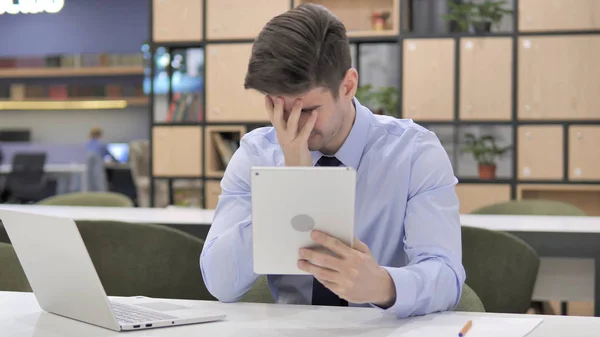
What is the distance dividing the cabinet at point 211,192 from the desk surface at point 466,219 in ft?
6.78

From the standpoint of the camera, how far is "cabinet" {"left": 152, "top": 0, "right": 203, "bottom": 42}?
5871mm

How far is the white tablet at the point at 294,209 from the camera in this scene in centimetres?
124

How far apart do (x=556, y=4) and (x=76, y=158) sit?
969cm

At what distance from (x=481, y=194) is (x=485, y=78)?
81 centimetres

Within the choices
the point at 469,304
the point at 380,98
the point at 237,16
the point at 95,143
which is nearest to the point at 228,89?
the point at 237,16

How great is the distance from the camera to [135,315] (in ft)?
4.67

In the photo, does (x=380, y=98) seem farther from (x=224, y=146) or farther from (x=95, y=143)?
(x=95, y=143)

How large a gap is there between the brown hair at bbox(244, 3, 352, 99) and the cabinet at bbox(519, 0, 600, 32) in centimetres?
397

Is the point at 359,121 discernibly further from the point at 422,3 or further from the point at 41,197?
the point at 41,197

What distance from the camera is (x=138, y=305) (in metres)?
1.55

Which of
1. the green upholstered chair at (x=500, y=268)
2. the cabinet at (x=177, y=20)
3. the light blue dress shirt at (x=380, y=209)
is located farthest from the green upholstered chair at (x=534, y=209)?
the cabinet at (x=177, y=20)

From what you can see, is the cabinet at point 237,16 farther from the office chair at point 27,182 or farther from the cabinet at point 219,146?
the office chair at point 27,182

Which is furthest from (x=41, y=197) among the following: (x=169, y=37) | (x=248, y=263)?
(x=248, y=263)

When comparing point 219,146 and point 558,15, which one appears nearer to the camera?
point 558,15
